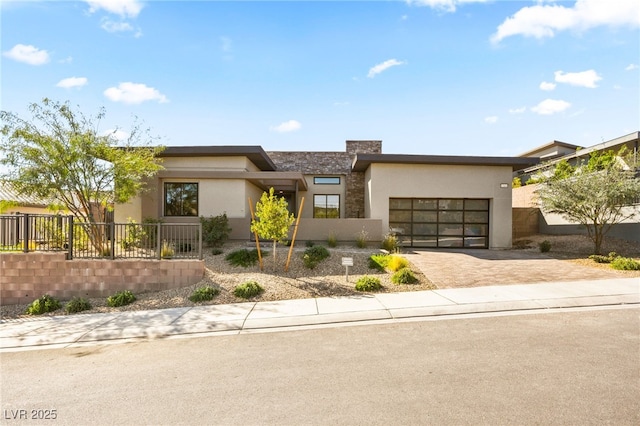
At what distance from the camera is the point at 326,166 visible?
23.5 metres

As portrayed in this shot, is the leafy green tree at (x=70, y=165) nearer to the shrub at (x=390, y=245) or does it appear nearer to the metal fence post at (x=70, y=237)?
the metal fence post at (x=70, y=237)

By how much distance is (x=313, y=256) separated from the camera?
12.2 metres

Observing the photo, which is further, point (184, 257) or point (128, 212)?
point (128, 212)

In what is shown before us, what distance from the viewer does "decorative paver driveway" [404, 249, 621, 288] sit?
1030 centimetres

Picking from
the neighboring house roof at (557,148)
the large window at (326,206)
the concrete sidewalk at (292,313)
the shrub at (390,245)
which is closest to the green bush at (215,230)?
the concrete sidewalk at (292,313)

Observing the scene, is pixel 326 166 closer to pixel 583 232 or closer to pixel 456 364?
pixel 583 232

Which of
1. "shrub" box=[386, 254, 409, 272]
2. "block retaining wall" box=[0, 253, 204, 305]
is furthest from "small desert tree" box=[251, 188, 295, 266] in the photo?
"shrub" box=[386, 254, 409, 272]

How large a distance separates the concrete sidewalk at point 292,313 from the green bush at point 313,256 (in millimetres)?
2835

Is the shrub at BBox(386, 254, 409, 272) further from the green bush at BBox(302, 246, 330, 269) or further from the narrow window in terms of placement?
the narrow window

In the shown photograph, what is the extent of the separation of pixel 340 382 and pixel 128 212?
15060 millimetres

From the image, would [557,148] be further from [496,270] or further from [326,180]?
[496,270]

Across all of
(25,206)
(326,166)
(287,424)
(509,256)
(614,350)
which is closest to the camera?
(287,424)

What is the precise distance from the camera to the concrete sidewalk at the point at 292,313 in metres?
6.98

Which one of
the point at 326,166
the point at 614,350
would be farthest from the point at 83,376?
the point at 326,166
